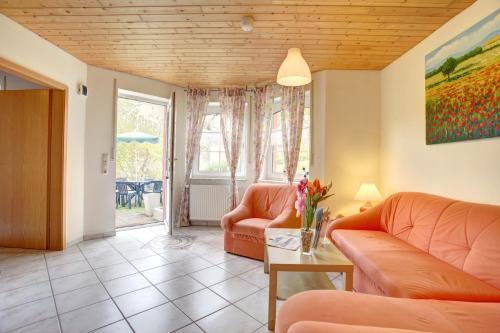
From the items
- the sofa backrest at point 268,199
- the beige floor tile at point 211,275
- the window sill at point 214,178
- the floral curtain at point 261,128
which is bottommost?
the beige floor tile at point 211,275

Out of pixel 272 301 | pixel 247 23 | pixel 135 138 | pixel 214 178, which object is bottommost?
pixel 272 301

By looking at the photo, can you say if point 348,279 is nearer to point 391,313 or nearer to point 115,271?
point 391,313

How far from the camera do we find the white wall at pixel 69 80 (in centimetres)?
257

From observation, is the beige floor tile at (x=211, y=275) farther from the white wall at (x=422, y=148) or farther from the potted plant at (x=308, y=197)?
the white wall at (x=422, y=148)

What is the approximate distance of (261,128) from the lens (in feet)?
13.8

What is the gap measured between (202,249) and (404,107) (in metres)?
3.05

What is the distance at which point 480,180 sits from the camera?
2.01 m

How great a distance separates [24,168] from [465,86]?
4.80m

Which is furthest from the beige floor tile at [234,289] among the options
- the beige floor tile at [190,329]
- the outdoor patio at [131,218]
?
the outdoor patio at [131,218]

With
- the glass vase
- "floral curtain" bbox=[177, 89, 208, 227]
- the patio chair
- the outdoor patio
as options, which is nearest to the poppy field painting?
the glass vase

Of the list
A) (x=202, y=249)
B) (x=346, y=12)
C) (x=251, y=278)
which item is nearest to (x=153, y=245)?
(x=202, y=249)

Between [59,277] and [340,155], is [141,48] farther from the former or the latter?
[340,155]

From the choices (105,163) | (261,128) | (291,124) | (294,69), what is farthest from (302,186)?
(105,163)

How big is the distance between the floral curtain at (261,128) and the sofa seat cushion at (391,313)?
9.84 feet
